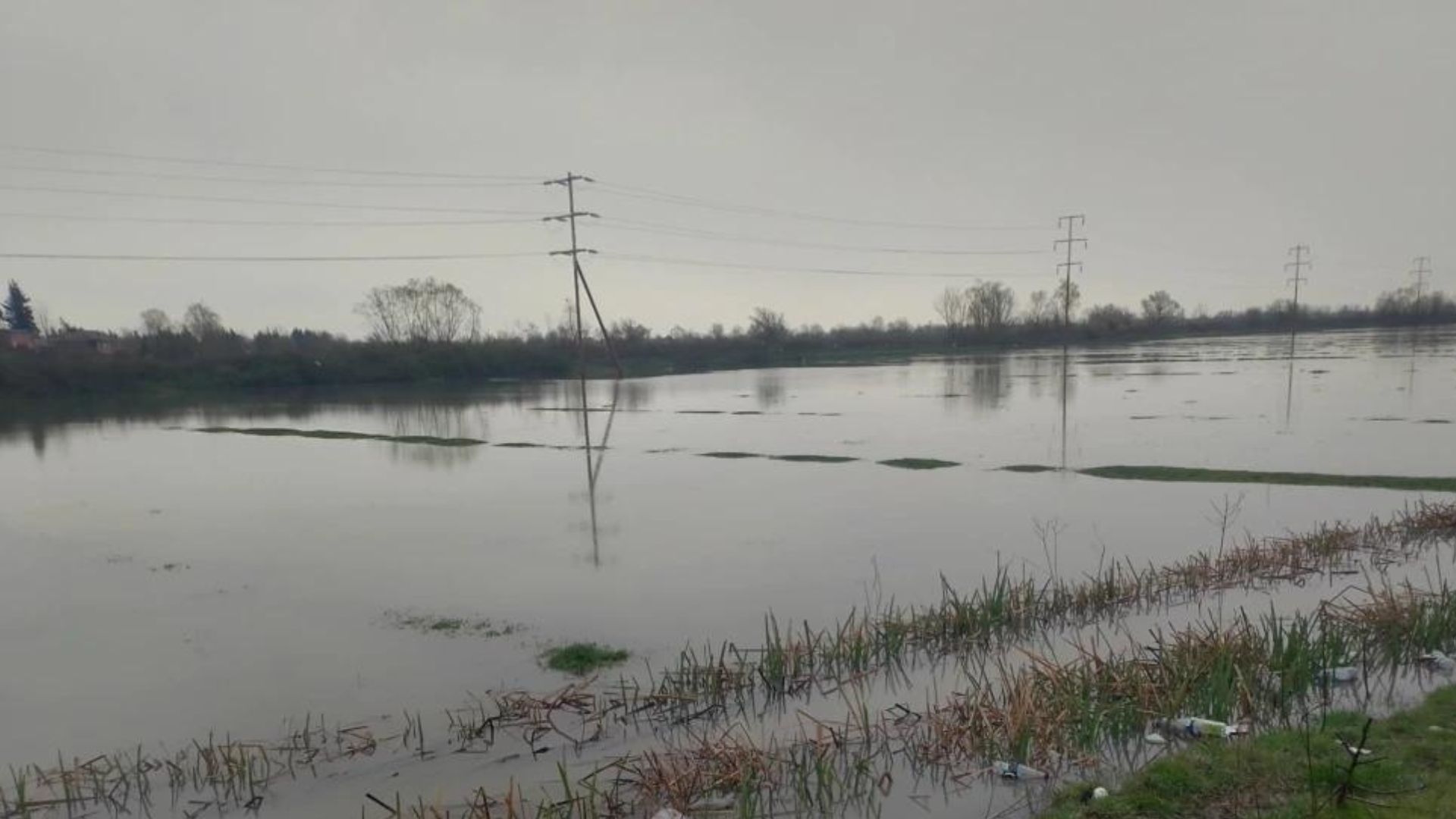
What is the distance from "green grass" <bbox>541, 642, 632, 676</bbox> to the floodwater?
29 cm

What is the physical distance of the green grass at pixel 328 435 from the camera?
3281 centimetres

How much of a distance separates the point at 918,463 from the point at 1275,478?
27.5 feet

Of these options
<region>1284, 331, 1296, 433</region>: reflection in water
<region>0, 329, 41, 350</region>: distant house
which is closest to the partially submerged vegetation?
<region>1284, 331, 1296, 433</region>: reflection in water

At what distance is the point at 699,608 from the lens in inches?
434

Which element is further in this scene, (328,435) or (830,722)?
(328,435)

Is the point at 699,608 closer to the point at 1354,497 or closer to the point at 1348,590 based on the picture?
the point at 1348,590

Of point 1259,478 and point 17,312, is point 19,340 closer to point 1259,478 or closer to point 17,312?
point 17,312

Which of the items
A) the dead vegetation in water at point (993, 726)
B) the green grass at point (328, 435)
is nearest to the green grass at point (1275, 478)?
the dead vegetation in water at point (993, 726)

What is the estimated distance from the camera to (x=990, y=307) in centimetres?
13325

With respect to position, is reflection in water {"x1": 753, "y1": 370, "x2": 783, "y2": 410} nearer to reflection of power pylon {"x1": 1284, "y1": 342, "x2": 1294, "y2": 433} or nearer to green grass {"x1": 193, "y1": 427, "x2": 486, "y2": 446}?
green grass {"x1": 193, "y1": 427, "x2": 486, "y2": 446}

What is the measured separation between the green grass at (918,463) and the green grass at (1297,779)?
1685 cm

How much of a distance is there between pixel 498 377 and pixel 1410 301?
156105 millimetres

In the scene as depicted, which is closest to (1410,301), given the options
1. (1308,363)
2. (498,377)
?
(1308,363)

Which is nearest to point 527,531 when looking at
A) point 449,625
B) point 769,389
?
point 449,625
